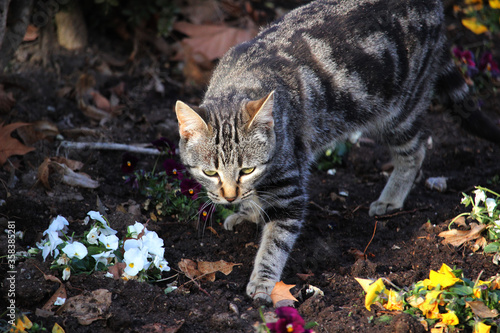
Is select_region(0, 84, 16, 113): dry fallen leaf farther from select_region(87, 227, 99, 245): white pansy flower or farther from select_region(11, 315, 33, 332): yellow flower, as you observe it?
select_region(11, 315, 33, 332): yellow flower

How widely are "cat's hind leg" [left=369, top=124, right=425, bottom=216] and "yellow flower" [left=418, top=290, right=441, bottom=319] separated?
145 cm

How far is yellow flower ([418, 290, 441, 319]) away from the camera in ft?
7.41

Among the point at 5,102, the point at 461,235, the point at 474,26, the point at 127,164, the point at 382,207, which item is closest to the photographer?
the point at 461,235

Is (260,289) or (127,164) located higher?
(127,164)

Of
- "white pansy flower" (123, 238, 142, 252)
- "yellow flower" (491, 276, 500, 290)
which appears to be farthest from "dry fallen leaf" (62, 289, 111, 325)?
"yellow flower" (491, 276, 500, 290)

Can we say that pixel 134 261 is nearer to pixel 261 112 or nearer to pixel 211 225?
pixel 211 225

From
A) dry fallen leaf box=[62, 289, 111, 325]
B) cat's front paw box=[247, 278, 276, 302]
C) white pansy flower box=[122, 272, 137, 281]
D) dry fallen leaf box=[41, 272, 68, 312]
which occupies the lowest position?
cat's front paw box=[247, 278, 276, 302]

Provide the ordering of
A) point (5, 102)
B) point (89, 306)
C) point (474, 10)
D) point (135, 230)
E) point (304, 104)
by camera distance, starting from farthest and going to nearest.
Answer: point (474, 10), point (5, 102), point (304, 104), point (135, 230), point (89, 306)

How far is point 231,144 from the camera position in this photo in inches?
110

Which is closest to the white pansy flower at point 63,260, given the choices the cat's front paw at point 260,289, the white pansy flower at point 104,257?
the white pansy flower at point 104,257

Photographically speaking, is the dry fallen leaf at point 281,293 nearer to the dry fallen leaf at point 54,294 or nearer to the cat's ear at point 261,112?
the cat's ear at point 261,112

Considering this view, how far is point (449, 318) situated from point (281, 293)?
2.66ft

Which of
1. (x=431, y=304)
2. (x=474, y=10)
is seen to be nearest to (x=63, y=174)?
(x=431, y=304)

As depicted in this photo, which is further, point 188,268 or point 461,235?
point 461,235
